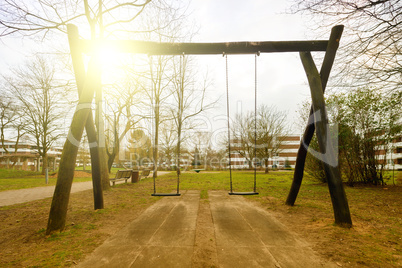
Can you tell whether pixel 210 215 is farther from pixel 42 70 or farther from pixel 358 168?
pixel 42 70

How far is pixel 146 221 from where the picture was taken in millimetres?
4531

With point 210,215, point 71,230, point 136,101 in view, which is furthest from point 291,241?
point 136,101

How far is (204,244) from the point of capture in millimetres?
3238

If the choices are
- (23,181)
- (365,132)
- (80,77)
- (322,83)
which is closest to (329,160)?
(322,83)

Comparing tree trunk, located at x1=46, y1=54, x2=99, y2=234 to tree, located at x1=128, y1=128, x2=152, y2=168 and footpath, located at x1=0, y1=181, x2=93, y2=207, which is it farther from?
tree, located at x1=128, y1=128, x2=152, y2=168

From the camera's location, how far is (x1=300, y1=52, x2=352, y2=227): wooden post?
4074 mm

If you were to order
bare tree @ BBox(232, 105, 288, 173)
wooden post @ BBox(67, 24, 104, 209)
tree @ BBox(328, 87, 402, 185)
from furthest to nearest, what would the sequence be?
1. bare tree @ BBox(232, 105, 288, 173)
2. tree @ BBox(328, 87, 402, 185)
3. wooden post @ BBox(67, 24, 104, 209)

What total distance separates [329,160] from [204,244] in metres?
3.06

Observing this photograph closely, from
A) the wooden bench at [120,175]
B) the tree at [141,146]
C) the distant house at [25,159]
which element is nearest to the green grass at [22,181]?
the wooden bench at [120,175]

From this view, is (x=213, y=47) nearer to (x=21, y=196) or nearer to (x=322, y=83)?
(x=322, y=83)

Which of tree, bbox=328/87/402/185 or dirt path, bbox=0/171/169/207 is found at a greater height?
tree, bbox=328/87/402/185

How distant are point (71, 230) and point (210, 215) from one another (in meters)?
3.08

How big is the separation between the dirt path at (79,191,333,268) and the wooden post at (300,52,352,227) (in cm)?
124

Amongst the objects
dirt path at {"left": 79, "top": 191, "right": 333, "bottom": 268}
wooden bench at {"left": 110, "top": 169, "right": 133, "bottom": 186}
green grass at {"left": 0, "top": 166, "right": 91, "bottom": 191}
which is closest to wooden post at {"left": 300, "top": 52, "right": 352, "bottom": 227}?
dirt path at {"left": 79, "top": 191, "right": 333, "bottom": 268}
